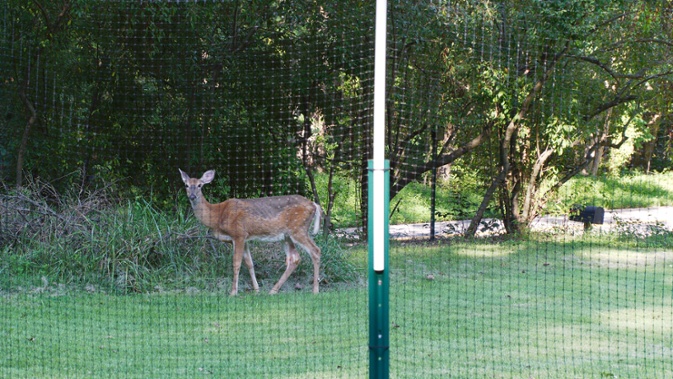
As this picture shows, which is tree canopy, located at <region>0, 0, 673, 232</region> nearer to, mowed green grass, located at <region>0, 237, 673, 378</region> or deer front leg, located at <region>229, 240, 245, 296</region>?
deer front leg, located at <region>229, 240, 245, 296</region>

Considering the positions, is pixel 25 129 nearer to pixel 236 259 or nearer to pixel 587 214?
pixel 236 259

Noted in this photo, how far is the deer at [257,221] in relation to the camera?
8.48 m

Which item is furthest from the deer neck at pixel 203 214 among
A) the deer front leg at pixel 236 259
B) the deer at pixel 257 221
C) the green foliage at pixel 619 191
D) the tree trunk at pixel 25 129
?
the green foliage at pixel 619 191

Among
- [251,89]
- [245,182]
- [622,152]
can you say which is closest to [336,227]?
[245,182]

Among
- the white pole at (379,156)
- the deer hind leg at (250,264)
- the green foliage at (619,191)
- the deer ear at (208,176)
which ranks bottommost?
the deer hind leg at (250,264)

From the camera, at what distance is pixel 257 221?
852 cm

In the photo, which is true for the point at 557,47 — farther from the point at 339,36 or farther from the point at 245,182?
the point at 245,182

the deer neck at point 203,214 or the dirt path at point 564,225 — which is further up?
the deer neck at point 203,214

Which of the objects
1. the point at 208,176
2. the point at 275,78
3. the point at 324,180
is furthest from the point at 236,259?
the point at 324,180

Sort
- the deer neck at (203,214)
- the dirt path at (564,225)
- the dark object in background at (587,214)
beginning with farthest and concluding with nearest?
the dirt path at (564,225)
the dark object in background at (587,214)
the deer neck at (203,214)

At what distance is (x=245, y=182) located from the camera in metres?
9.89

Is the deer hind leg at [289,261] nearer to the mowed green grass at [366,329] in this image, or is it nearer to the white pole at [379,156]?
the mowed green grass at [366,329]

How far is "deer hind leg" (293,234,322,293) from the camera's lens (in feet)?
27.4

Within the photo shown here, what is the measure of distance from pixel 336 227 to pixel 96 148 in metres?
3.28
